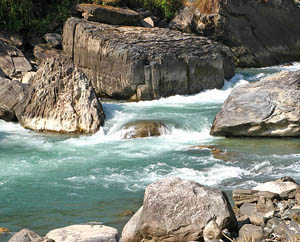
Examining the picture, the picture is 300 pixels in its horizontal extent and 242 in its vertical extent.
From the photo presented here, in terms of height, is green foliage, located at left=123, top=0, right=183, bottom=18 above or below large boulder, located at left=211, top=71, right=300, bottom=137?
above

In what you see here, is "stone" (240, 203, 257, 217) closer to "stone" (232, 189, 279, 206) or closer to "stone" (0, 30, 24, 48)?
"stone" (232, 189, 279, 206)

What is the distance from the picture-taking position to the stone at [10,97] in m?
17.9

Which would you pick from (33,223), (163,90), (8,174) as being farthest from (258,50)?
(33,223)

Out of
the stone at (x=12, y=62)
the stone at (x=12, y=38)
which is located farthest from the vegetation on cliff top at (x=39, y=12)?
the stone at (x=12, y=62)

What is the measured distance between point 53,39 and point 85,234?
62.4ft

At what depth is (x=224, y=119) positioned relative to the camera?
50.7 feet

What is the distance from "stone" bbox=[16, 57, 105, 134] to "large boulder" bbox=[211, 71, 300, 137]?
403 cm

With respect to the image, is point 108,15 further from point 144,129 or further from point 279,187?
point 279,187

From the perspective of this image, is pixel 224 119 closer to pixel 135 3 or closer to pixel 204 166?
pixel 204 166

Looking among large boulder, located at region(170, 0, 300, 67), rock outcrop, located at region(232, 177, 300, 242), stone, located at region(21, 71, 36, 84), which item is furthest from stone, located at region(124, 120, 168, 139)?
large boulder, located at region(170, 0, 300, 67)

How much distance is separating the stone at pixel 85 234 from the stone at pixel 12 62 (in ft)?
51.5

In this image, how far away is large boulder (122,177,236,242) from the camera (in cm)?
722

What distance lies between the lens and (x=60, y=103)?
17.0 meters

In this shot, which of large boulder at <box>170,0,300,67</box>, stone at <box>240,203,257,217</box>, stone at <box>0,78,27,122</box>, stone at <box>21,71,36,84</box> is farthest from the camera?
large boulder at <box>170,0,300,67</box>
